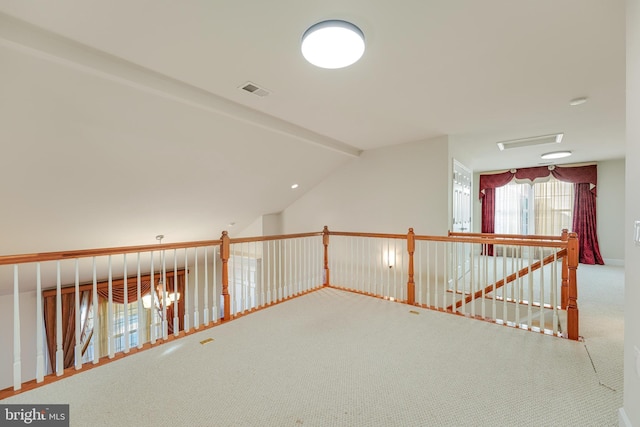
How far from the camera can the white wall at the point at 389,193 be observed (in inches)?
166

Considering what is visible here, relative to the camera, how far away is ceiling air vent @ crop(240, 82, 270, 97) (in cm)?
255

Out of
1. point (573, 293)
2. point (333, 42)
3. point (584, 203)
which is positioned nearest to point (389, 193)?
point (573, 293)

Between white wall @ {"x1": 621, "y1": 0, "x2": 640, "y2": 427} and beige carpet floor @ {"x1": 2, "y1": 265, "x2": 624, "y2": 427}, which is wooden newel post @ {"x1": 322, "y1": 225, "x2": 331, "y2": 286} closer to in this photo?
beige carpet floor @ {"x1": 2, "y1": 265, "x2": 624, "y2": 427}

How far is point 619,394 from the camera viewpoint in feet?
5.73

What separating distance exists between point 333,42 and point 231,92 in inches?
53.2

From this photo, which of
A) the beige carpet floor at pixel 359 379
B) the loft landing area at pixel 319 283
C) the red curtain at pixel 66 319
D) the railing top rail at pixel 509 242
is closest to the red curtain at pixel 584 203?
the loft landing area at pixel 319 283

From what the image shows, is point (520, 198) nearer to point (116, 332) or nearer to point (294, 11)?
point (294, 11)

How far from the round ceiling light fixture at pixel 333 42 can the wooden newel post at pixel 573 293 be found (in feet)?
8.65

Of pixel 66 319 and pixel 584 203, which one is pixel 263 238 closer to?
pixel 66 319

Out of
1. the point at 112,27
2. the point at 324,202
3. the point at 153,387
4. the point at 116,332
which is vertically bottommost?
the point at 116,332

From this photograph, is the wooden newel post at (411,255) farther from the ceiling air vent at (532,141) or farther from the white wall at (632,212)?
the ceiling air vent at (532,141)

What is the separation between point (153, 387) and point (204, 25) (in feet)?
8.09

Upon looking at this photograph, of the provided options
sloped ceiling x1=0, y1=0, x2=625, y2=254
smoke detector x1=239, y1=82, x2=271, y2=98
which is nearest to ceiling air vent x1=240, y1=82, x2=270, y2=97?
smoke detector x1=239, y1=82, x2=271, y2=98

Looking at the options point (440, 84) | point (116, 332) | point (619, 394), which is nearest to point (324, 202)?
point (440, 84)
